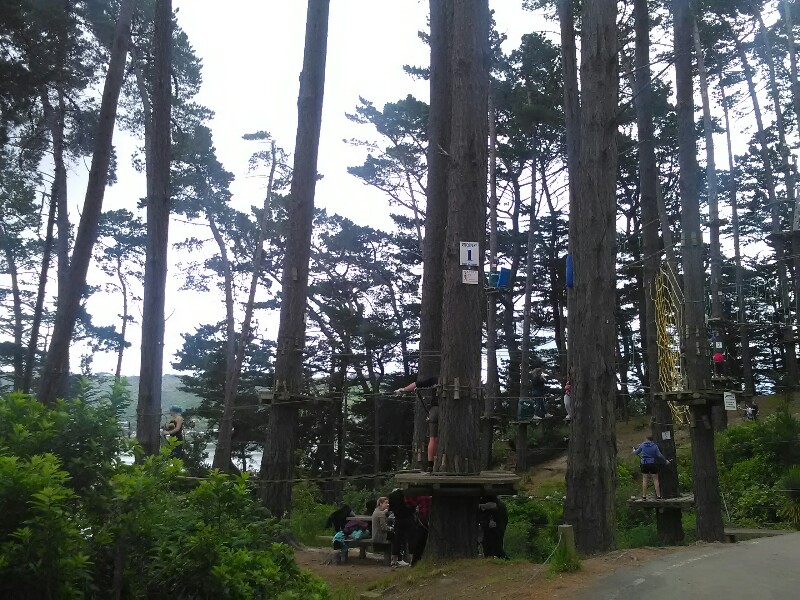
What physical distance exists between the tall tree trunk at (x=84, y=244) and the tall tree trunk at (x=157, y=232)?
83 cm

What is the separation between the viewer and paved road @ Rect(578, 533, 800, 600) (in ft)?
16.5

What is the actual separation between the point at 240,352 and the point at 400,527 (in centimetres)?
1918

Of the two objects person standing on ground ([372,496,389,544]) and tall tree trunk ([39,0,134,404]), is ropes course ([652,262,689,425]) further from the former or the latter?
tall tree trunk ([39,0,134,404])

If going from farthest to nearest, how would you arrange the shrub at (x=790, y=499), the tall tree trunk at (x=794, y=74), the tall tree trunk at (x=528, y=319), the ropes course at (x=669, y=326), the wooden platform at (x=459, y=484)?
the tall tree trunk at (x=528, y=319) → the tall tree trunk at (x=794, y=74) → the shrub at (x=790, y=499) → the ropes course at (x=669, y=326) → the wooden platform at (x=459, y=484)

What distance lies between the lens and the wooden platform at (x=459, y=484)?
23.0 ft

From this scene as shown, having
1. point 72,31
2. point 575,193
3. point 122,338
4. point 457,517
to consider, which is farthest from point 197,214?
point 457,517

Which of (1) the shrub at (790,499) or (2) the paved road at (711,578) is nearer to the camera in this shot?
(2) the paved road at (711,578)

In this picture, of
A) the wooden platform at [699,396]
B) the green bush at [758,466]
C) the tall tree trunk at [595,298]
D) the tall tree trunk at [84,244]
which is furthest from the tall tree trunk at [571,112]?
the tall tree trunk at [84,244]

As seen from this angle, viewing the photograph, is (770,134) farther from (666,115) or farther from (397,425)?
(397,425)

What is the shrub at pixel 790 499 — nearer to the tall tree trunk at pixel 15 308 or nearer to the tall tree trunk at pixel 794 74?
the tall tree trunk at pixel 794 74

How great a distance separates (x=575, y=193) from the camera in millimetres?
10117

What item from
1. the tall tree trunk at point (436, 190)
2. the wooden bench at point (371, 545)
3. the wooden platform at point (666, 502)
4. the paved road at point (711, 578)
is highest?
the tall tree trunk at point (436, 190)

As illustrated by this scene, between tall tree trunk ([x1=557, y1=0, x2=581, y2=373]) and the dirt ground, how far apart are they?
3.14 metres

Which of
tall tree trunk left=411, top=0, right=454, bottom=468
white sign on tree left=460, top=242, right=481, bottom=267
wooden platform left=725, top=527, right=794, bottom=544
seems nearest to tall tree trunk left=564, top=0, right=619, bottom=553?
white sign on tree left=460, top=242, right=481, bottom=267
